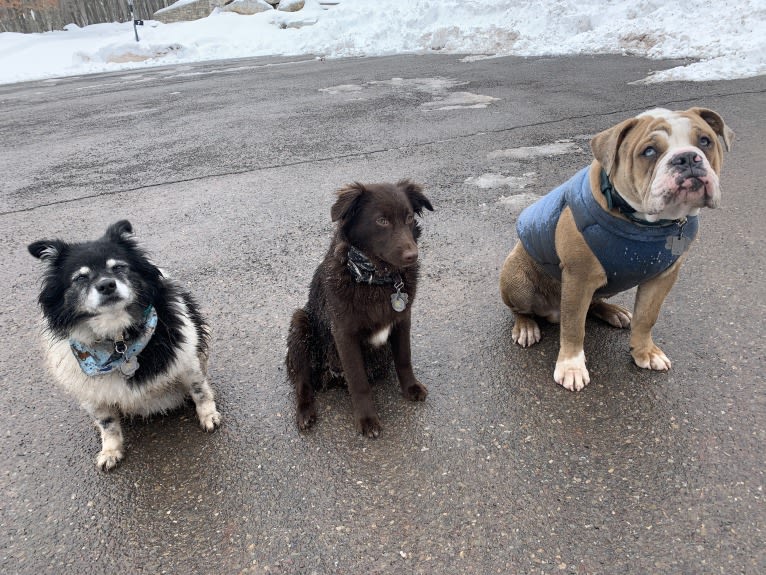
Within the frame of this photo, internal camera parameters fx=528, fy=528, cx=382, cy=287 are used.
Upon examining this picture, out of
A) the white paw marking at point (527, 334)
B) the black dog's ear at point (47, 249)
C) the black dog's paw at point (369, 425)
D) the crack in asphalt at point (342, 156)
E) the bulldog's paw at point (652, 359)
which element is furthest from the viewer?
the crack in asphalt at point (342, 156)

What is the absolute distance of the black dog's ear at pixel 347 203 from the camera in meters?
2.57

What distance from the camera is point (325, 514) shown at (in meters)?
2.28

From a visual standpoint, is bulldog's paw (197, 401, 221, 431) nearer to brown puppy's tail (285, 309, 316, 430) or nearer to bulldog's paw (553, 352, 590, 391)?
brown puppy's tail (285, 309, 316, 430)

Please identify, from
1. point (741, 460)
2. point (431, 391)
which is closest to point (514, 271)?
point (431, 391)

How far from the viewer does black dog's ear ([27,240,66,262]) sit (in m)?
2.48

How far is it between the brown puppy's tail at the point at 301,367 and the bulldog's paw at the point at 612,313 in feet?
6.21

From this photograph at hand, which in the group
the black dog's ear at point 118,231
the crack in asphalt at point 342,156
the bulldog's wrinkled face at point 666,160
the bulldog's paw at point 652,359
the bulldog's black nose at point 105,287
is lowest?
the crack in asphalt at point 342,156

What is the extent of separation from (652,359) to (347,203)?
6.29ft

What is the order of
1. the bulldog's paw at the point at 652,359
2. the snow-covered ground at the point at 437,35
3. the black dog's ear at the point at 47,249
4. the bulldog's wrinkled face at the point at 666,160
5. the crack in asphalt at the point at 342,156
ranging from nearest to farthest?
1. the bulldog's wrinkled face at the point at 666,160
2. the black dog's ear at the point at 47,249
3. the bulldog's paw at the point at 652,359
4. the crack in asphalt at the point at 342,156
5. the snow-covered ground at the point at 437,35

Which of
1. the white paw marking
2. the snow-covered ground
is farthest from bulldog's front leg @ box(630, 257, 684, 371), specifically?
the snow-covered ground

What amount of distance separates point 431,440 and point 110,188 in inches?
227

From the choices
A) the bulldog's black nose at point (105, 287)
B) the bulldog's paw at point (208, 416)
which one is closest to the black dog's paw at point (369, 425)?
the bulldog's paw at point (208, 416)

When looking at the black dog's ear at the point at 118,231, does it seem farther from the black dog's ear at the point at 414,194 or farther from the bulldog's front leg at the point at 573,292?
the bulldog's front leg at the point at 573,292

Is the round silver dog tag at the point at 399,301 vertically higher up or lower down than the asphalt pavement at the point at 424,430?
higher up
